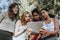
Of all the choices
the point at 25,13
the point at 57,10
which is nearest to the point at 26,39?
the point at 25,13

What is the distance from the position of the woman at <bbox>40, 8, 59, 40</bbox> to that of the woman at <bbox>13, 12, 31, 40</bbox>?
0.12 m

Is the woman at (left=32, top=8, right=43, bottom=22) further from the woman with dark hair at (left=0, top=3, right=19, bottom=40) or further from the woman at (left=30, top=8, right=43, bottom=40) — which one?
the woman with dark hair at (left=0, top=3, right=19, bottom=40)

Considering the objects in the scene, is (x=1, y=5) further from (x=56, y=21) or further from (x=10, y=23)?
(x=56, y=21)

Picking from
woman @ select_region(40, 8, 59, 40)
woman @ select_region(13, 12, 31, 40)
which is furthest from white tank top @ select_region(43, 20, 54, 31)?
woman @ select_region(13, 12, 31, 40)

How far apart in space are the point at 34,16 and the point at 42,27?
100mm

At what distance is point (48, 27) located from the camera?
58.2 inches

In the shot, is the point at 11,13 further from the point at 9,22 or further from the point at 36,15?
the point at 36,15

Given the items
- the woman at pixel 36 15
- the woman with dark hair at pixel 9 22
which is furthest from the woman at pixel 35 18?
the woman with dark hair at pixel 9 22

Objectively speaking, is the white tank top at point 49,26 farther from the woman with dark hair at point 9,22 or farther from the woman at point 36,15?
the woman with dark hair at point 9,22

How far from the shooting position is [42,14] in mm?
1496

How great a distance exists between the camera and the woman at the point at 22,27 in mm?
1518

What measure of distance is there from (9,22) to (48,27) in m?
0.30

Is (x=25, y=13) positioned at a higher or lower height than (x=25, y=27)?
higher

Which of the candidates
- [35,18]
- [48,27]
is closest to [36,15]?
[35,18]
